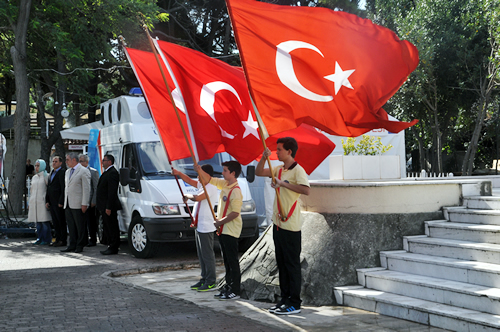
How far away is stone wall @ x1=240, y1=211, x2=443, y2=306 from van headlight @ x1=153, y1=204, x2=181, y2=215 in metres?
3.44

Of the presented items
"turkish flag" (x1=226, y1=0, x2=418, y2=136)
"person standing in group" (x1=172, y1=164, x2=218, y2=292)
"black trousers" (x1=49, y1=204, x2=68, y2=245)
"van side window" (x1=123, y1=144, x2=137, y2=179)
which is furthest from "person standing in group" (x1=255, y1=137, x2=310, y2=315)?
"black trousers" (x1=49, y1=204, x2=68, y2=245)

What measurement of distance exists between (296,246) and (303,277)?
0.66 m

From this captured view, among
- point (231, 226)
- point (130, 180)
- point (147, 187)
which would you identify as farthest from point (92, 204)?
point (231, 226)

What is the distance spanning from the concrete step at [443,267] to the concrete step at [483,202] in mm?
1074

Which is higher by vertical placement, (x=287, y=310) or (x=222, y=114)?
(x=222, y=114)

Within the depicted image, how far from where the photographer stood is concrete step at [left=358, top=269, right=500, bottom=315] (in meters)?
5.36

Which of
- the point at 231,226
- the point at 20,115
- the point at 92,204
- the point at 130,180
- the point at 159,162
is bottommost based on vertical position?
the point at 231,226

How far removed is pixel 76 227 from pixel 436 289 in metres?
8.68

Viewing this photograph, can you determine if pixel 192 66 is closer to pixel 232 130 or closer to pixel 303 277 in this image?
pixel 232 130

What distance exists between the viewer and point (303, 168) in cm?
682

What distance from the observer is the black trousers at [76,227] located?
1204 centimetres

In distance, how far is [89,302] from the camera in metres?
7.18

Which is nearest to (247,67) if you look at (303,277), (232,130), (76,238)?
(232,130)

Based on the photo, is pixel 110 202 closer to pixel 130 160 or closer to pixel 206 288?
pixel 130 160
